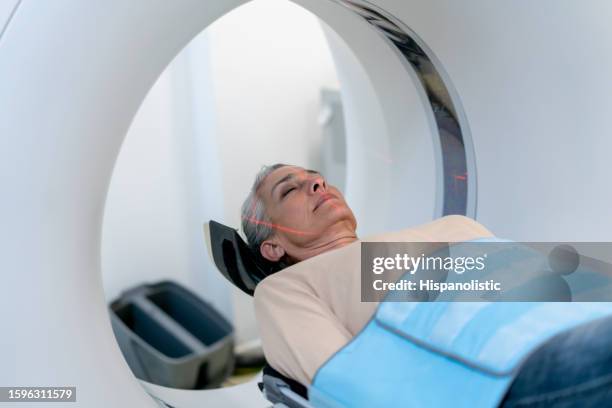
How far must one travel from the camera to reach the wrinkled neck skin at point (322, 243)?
1276 millimetres

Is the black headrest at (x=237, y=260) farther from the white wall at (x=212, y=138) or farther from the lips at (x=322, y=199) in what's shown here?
the white wall at (x=212, y=138)

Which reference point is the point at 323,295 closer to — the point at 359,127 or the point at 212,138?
the point at 359,127

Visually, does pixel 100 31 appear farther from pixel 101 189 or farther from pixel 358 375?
pixel 358 375

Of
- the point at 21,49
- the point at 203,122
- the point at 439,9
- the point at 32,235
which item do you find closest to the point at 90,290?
the point at 32,235

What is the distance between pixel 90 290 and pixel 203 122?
4.47 feet

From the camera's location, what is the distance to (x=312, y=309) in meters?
1.09

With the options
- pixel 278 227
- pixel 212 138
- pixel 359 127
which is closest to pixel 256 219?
pixel 278 227

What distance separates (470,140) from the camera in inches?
60.7

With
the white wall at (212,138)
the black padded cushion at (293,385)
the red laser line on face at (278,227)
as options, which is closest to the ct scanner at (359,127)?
the black padded cushion at (293,385)

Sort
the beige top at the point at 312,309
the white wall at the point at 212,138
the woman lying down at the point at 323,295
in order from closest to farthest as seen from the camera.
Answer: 1. the woman lying down at the point at 323,295
2. the beige top at the point at 312,309
3. the white wall at the point at 212,138

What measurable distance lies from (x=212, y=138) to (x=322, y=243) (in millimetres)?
1083

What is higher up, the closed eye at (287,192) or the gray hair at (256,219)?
the closed eye at (287,192)

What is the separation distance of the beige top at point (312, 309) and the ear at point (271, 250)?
0.43 ft

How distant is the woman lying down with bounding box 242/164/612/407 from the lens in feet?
2.81
